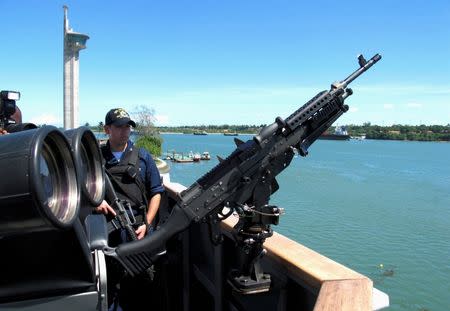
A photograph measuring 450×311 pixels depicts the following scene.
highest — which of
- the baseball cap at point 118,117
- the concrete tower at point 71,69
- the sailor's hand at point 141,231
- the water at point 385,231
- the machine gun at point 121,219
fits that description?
the concrete tower at point 71,69

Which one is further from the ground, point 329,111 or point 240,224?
point 329,111

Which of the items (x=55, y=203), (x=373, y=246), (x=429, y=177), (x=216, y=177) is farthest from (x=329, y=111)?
(x=429, y=177)

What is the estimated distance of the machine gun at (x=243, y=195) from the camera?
279 centimetres

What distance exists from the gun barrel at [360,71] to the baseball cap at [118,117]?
1.76m

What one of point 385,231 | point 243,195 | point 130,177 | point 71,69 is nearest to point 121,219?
point 130,177

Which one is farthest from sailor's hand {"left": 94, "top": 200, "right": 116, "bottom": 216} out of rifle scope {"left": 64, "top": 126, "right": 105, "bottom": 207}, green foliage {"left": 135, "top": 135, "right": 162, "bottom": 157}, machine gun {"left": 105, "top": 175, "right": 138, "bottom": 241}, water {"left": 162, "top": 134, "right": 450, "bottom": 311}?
green foliage {"left": 135, "top": 135, "right": 162, "bottom": 157}

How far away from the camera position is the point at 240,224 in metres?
2.87

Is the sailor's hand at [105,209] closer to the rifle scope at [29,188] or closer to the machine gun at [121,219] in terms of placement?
the machine gun at [121,219]

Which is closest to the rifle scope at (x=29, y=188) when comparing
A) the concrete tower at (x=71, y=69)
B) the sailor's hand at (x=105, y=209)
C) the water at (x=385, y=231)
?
the sailor's hand at (x=105, y=209)

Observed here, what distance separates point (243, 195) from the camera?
2.95m

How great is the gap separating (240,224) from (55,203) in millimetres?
1421

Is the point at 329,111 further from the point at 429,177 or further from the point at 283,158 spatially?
the point at 429,177

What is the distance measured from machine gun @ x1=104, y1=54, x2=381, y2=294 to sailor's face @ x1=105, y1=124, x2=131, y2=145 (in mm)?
1168

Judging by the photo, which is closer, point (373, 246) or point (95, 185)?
point (95, 185)
